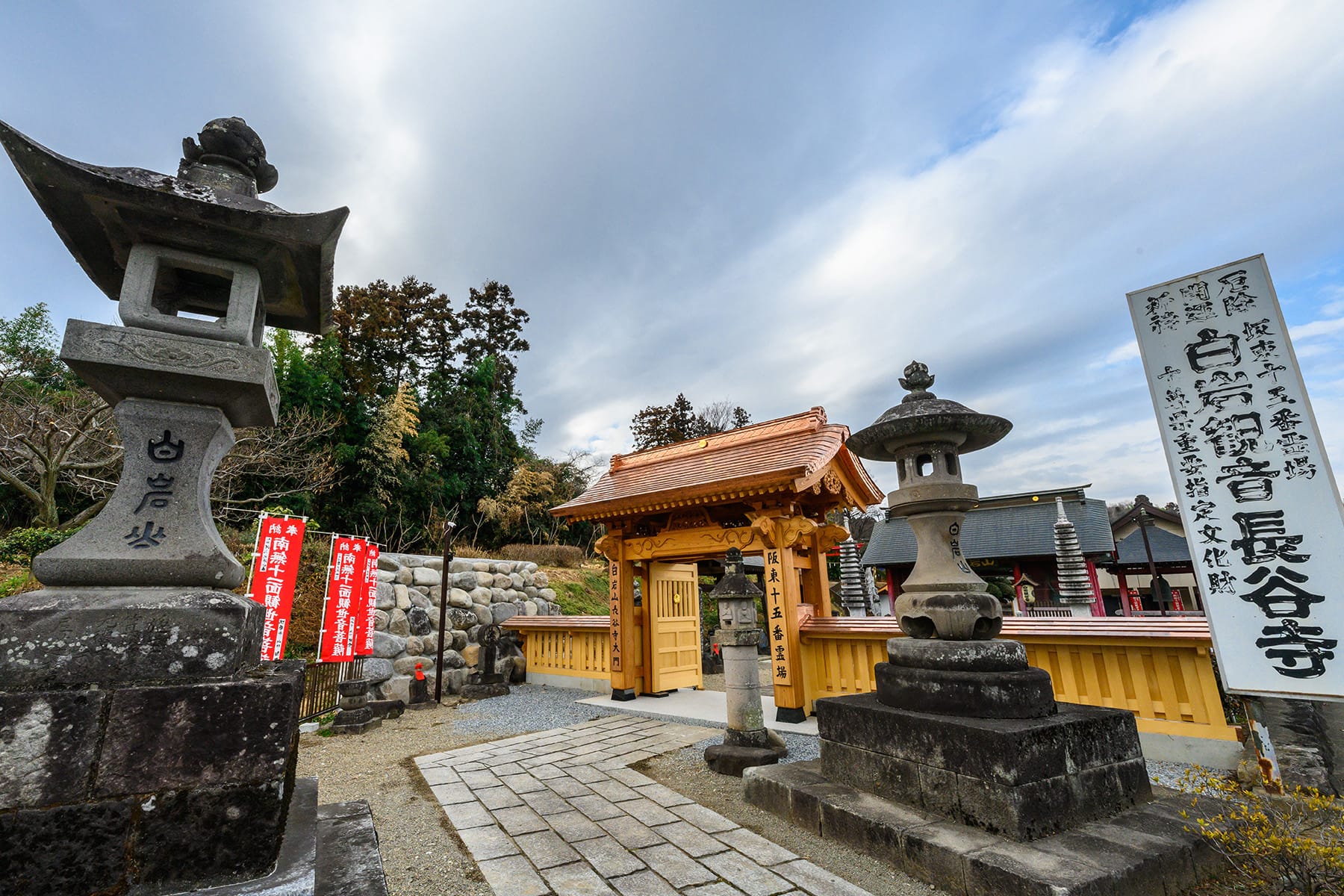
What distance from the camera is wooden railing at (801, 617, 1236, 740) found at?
15.5 feet

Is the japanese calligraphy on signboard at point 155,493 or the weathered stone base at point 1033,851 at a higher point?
the japanese calligraphy on signboard at point 155,493

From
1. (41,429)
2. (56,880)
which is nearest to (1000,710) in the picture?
(56,880)

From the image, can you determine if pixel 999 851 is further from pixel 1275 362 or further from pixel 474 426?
pixel 474 426

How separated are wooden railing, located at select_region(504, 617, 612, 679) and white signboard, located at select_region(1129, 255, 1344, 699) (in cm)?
738

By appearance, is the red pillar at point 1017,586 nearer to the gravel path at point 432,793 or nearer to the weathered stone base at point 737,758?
the gravel path at point 432,793

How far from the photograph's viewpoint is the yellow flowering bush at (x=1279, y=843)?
83.0 inches

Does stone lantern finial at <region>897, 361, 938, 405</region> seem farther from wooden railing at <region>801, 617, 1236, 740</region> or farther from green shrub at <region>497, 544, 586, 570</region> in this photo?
green shrub at <region>497, 544, 586, 570</region>

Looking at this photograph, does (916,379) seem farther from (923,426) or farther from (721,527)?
(721,527)

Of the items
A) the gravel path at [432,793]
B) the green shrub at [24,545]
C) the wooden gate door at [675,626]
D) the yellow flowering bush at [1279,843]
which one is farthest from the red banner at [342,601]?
the yellow flowering bush at [1279,843]

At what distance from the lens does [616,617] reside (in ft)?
28.3

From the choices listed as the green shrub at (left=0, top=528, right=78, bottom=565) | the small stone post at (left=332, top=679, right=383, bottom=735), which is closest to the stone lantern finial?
the small stone post at (left=332, top=679, right=383, bottom=735)

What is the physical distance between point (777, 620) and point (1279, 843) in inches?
199

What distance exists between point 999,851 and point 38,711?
3791 mm

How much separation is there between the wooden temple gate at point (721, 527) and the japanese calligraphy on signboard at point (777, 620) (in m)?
0.01
